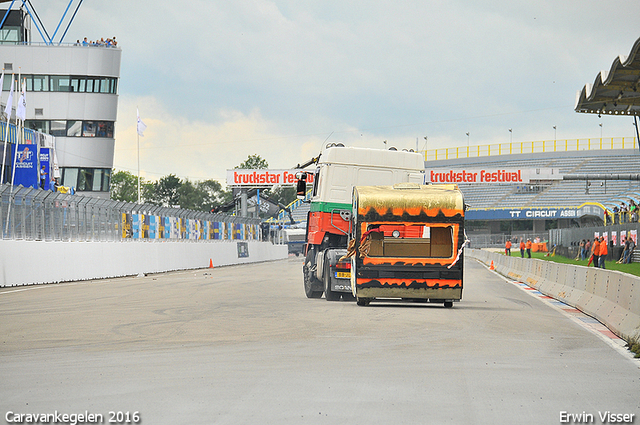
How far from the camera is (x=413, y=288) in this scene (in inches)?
643

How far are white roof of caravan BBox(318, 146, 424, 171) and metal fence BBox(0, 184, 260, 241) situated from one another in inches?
427

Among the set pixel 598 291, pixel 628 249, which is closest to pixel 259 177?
pixel 628 249

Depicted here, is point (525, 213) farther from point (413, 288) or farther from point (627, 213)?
point (413, 288)

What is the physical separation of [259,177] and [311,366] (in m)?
55.8

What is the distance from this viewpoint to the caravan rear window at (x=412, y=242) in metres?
17.5

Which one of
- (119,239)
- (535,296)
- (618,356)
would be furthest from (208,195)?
(618,356)

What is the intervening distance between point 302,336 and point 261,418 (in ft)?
18.1

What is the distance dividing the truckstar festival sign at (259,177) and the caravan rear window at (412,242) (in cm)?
4542

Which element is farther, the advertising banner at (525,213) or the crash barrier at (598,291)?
the advertising banner at (525,213)

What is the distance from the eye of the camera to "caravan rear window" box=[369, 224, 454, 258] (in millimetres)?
17453

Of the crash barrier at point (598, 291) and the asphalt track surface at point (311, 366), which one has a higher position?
the crash barrier at point (598, 291)

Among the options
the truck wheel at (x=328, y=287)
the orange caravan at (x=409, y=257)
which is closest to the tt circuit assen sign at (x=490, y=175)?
the truck wheel at (x=328, y=287)

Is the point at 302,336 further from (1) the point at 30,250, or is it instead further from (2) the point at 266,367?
(1) the point at 30,250

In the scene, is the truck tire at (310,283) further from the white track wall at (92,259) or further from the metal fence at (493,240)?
the metal fence at (493,240)
